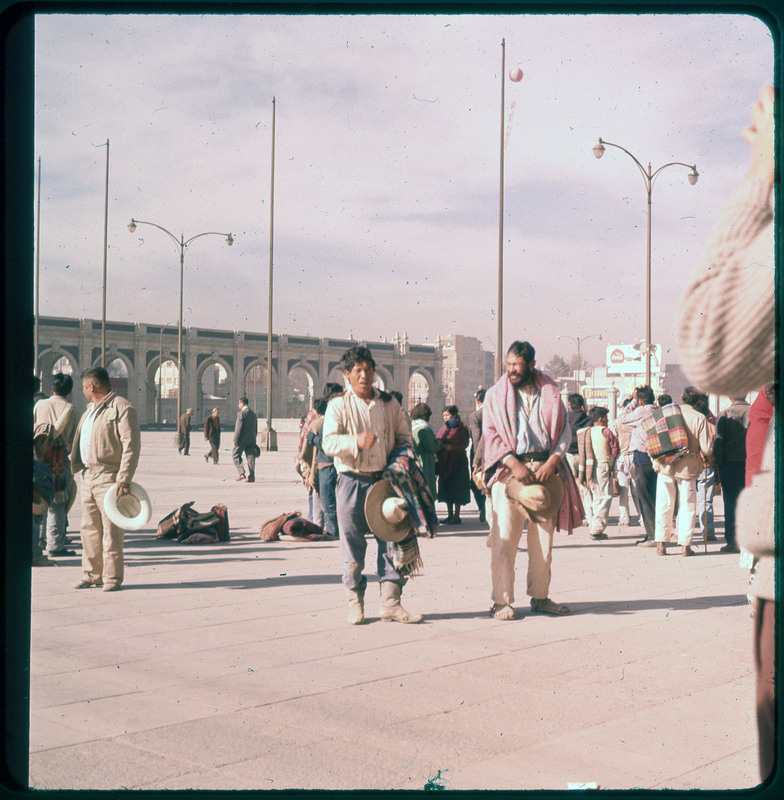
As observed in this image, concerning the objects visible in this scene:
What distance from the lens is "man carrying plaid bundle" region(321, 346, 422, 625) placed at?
5770mm

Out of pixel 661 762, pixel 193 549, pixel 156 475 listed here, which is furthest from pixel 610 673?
pixel 156 475

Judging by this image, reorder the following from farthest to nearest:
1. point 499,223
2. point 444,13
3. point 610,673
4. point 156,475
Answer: point 156,475
point 610,673
point 499,223
point 444,13

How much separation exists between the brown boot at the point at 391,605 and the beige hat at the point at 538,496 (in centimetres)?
97

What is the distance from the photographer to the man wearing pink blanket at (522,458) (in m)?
6.02

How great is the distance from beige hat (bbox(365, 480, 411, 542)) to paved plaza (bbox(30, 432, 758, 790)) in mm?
596

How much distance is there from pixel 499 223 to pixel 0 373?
140 cm

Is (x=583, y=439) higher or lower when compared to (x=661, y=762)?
higher

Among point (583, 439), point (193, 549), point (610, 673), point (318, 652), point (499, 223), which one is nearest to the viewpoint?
point (499, 223)

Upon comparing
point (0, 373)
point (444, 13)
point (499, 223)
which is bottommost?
point (0, 373)

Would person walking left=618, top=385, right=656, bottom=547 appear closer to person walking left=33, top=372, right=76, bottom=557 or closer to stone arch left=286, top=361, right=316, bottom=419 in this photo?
→ stone arch left=286, top=361, right=316, bottom=419

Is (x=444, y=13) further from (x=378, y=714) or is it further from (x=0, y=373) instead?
(x=378, y=714)

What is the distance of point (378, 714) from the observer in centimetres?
387

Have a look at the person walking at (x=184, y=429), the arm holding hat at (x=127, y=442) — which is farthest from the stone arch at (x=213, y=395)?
the arm holding hat at (x=127, y=442)

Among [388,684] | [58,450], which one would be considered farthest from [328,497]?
[388,684]
